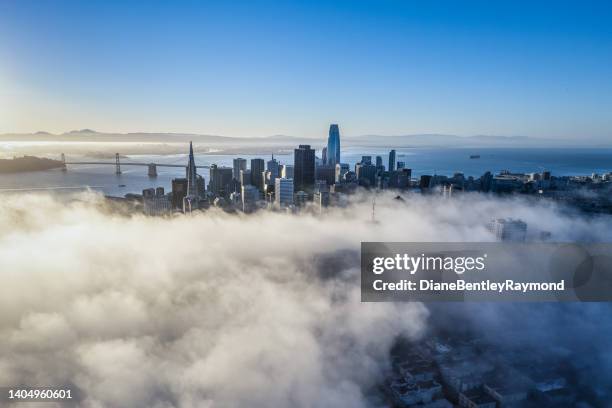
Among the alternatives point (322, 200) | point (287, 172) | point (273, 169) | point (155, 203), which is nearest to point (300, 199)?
point (322, 200)

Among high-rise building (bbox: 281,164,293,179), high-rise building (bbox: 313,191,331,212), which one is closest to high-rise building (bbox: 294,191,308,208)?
high-rise building (bbox: 313,191,331,212)

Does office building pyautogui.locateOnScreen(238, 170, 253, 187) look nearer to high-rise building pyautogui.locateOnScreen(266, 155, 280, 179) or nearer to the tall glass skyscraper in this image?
high-rise building pyautogui.locateOnScreen(266, 155, 280, 179)

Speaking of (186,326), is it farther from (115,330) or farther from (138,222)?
(138,222)

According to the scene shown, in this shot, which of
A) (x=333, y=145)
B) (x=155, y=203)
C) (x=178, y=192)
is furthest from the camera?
(x=333, y=145)

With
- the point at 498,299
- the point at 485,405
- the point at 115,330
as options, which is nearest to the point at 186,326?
the point at 115,330

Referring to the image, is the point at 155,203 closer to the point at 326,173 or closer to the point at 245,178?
the point at 245,178

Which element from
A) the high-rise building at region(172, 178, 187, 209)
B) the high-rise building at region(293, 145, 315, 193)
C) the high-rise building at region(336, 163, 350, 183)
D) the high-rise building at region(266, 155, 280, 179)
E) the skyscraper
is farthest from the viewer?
the high-rise building at region(266, 155, 280, 179)

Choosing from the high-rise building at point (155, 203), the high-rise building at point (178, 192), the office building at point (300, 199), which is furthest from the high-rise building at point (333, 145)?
the high-rise building at point (155, 203)

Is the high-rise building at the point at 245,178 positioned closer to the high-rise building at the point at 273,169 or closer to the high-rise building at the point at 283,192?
the high-rise building at the point at 273,169
